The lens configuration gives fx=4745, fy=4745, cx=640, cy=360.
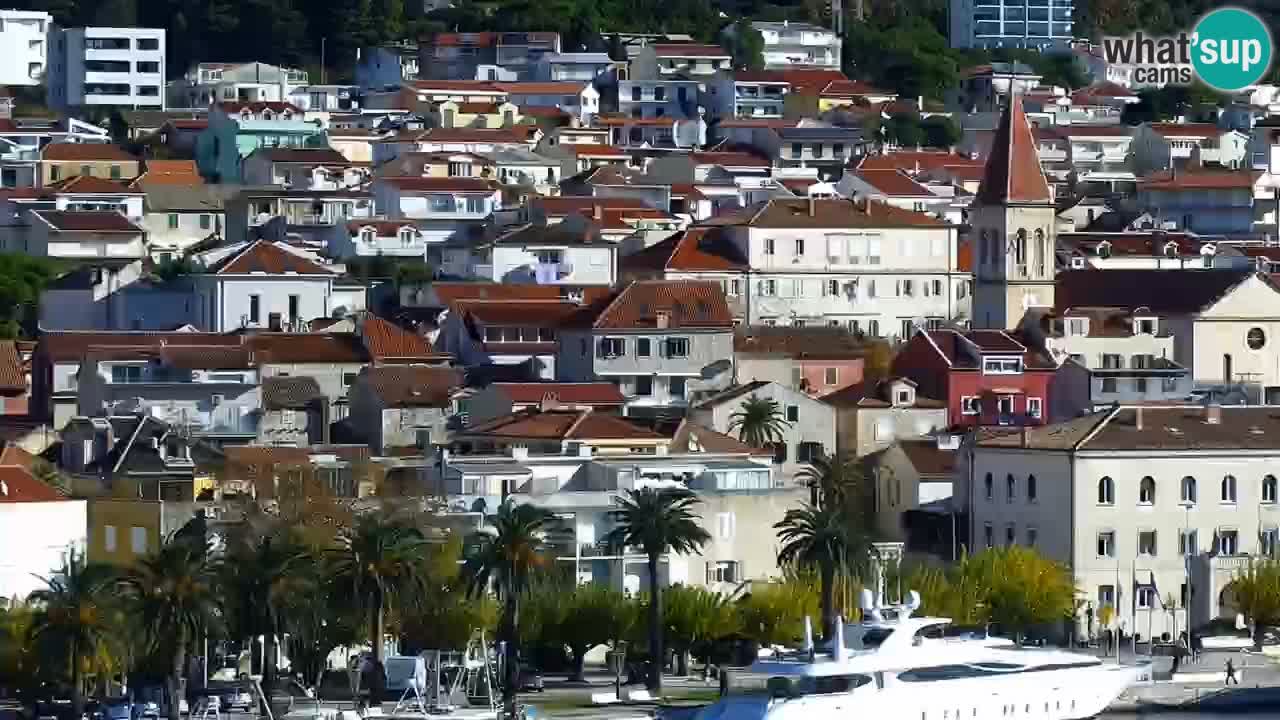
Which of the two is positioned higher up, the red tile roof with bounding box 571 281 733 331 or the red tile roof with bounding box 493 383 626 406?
the red tile roof with bounding box 571 281 733 331

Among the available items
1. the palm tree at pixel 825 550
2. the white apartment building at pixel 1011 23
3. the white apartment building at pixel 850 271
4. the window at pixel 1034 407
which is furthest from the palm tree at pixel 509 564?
the white apartment building at pixel 1011 23

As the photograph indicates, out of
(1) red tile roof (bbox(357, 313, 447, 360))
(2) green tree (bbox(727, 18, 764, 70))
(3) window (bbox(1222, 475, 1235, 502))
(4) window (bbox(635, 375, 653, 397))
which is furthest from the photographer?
(2) green tree (bbox(727, 18, 764, 70))

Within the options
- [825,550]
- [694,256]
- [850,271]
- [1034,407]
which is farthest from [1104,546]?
[694,256]

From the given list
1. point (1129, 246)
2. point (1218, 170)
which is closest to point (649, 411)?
point (1129, 246)

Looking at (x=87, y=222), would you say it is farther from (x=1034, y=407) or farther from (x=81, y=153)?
(x=1034, y=407)

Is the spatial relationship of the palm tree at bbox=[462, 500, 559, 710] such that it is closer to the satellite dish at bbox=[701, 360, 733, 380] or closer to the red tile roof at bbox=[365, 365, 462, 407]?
the red tile roof at bbox=[365, 365, 462, 407]

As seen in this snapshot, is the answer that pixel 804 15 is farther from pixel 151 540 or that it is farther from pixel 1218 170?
pixel 151 540

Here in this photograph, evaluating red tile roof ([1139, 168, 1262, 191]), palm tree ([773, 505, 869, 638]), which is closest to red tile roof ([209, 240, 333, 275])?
red tile roof ([1139, 168, 1262, 191])
